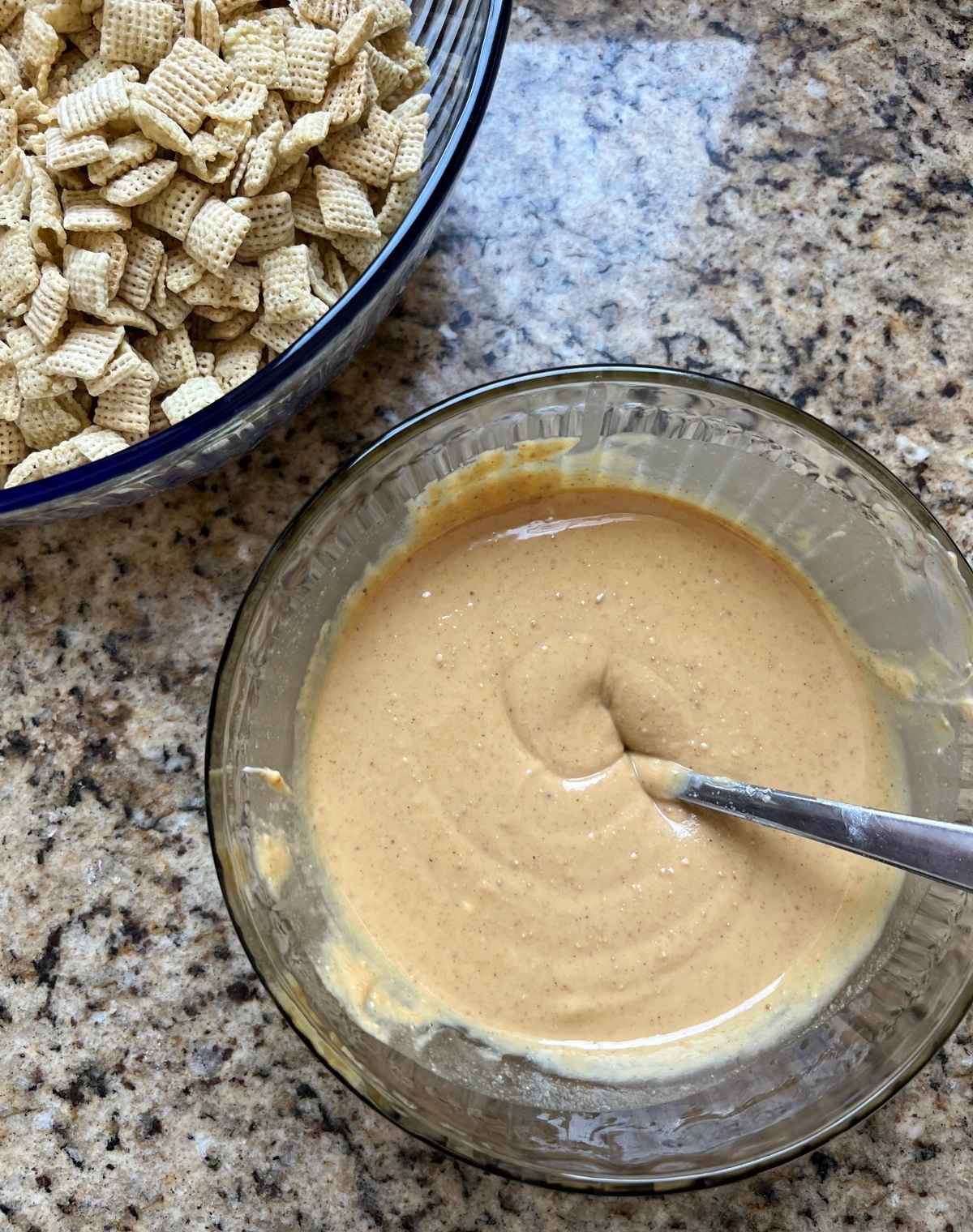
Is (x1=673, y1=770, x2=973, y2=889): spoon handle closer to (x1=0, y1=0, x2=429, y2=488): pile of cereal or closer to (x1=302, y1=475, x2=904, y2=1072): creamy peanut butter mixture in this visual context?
(x1=302, y1=475, x2=904, y2=1072): creamy peanut butter mixture

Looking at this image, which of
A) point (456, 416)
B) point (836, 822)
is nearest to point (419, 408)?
point (456, 416)

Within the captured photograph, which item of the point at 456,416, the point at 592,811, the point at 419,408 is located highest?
the point at 456,416

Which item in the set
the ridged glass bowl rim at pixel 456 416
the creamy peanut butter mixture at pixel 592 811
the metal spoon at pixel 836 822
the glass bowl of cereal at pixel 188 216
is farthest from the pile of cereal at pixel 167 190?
the metal spoon at pixel 836 822

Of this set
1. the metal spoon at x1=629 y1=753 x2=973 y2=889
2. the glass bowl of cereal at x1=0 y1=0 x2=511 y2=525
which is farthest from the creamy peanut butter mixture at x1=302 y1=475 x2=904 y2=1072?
the glass bowl of cereal at x1=0 y1=0 x2=511 y2=525

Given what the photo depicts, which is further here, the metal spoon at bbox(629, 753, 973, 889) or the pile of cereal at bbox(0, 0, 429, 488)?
the pile of cereal at bbox(0, 0, 429, 488)

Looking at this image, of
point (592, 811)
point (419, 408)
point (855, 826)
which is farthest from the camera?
point (419, 408)

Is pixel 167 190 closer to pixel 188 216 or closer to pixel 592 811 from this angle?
pixel 188 216

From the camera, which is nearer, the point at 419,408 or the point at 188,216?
the point at 188,216

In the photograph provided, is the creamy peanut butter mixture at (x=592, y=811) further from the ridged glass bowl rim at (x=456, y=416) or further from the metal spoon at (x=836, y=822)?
the ridged glass bowl rim at (x=456, y=416)
